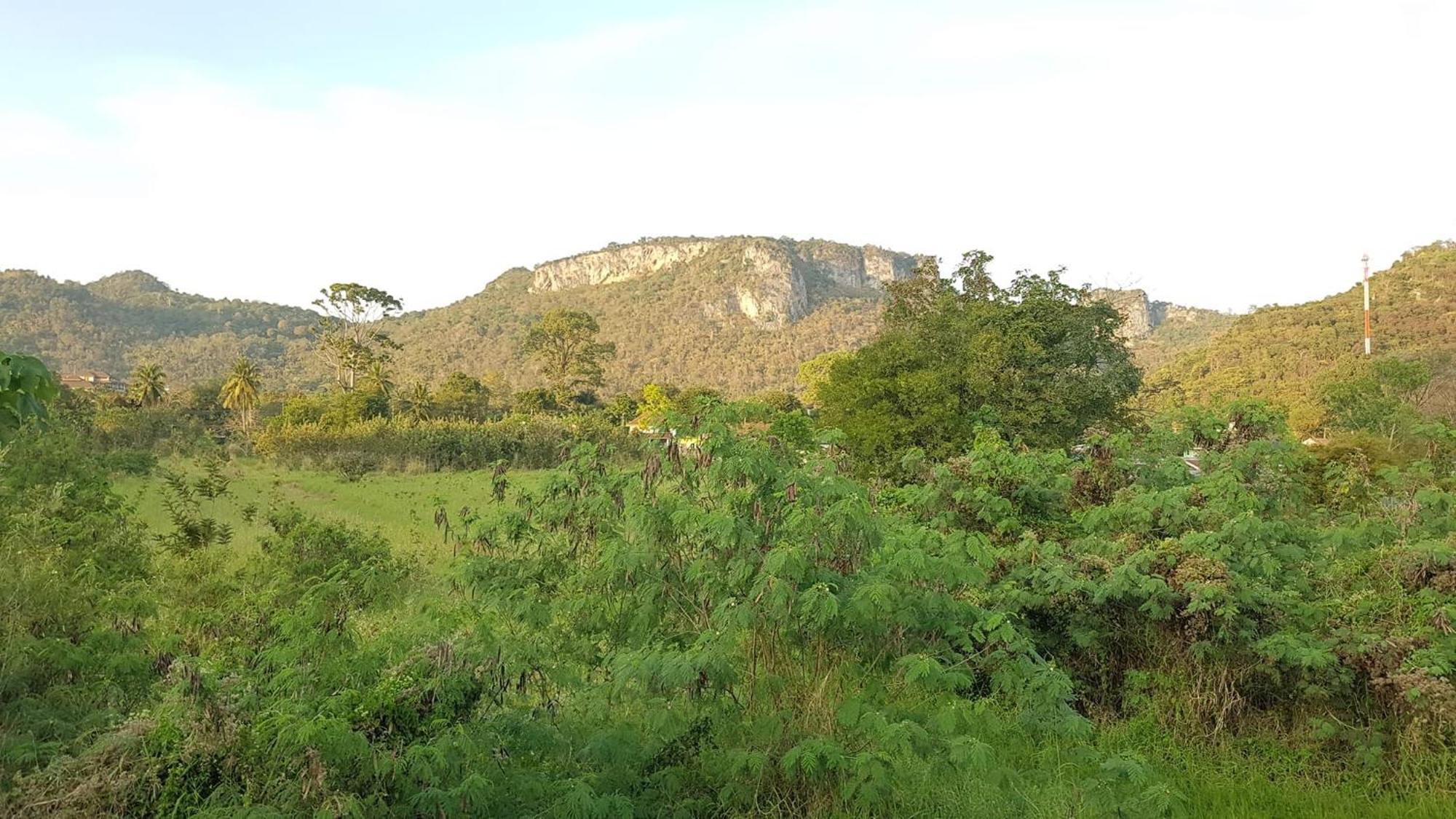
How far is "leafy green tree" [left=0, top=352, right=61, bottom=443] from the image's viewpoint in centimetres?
249

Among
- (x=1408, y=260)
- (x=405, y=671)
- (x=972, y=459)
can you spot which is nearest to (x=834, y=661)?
(x=405, y=671)

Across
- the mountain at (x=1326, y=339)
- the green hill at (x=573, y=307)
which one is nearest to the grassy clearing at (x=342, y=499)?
the mountain at (x=1326, y=339)

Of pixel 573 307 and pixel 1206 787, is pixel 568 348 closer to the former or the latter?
pixel 1206 787

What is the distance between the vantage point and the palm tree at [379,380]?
135 feet

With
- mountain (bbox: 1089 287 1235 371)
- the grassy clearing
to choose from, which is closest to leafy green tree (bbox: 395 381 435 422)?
the grassy clearing

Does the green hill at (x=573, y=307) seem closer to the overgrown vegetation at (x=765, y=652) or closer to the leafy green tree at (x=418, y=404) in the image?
the leafy green tree at (x=418, y=404)

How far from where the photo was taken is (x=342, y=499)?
754 inches

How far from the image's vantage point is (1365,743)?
455 cm

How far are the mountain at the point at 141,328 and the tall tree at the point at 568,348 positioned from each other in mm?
31112

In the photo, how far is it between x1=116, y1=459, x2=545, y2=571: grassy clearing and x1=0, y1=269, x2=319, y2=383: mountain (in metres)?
53.1

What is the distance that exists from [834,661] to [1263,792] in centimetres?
230

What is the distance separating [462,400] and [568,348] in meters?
12.0

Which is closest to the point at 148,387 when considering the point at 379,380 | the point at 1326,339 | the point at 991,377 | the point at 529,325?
the point at 379,380

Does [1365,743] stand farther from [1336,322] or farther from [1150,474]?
[1336,322]
